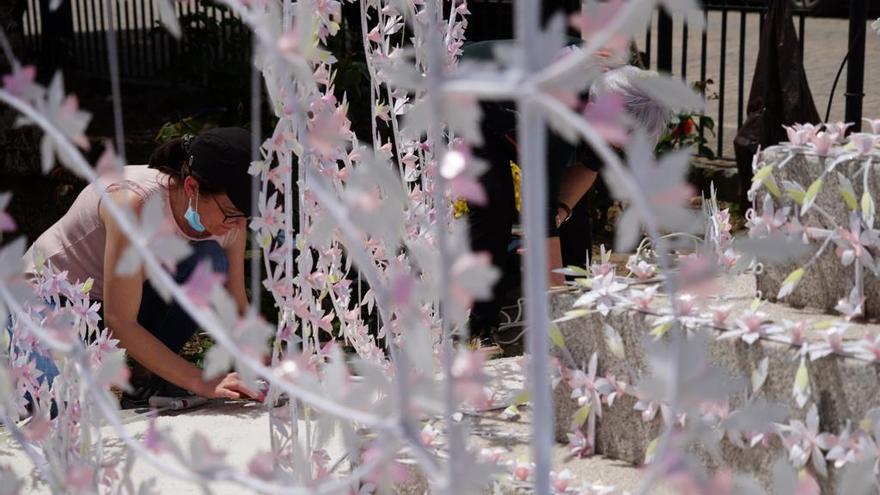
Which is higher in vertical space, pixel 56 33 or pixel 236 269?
pixel 56 33

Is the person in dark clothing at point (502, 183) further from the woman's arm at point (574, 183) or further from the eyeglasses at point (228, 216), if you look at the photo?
the eyeglasses at point (228, 216)

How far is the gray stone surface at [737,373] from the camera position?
1788mm

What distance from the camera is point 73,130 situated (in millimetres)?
980

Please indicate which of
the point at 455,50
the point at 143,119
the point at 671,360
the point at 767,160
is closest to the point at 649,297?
the point at 767,160

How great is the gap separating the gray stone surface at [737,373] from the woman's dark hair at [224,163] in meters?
0.69

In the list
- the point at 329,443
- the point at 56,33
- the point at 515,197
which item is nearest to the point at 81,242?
the point at 329,443

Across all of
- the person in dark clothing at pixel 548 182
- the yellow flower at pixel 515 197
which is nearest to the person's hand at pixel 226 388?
the person in dark clothing at pixel 548 182

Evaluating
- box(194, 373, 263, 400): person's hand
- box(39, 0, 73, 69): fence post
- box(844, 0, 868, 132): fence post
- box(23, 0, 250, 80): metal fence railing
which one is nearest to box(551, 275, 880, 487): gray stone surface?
box(194, 373, 263, 400): person's hand

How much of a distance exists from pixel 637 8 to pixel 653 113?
1900 mm

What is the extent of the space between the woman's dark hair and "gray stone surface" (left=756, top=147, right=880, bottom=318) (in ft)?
3.32

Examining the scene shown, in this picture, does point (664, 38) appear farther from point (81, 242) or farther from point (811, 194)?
point (811, 194)

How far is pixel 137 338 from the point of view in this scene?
111 inches

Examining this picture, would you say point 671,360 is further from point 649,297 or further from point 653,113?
point 653,113

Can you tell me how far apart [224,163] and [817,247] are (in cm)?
115
